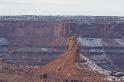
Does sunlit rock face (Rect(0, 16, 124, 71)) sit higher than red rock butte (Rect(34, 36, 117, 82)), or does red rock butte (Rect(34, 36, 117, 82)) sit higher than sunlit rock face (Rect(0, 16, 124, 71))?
red rock butte (Rect(34, 36, 117, 82))

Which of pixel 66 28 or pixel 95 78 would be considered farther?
pixel 66 28

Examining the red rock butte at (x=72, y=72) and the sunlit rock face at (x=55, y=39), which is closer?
the red rock butte at (x=72, y=72)

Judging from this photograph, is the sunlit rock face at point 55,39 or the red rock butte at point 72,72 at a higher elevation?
Answer: the red rock butte at point 72,72

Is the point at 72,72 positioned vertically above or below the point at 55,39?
above

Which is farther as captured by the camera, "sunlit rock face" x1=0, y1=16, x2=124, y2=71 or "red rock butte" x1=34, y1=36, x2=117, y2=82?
"sunlit rock face" x1=0, y1=16, x2=124, y2=71

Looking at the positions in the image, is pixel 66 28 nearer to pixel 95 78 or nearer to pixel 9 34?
pixel 9 34

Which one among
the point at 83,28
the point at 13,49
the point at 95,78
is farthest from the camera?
the point at 83,28

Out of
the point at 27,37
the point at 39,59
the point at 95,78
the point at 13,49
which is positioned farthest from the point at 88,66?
the point at 27,37

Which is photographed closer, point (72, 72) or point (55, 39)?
point (72, 72)
